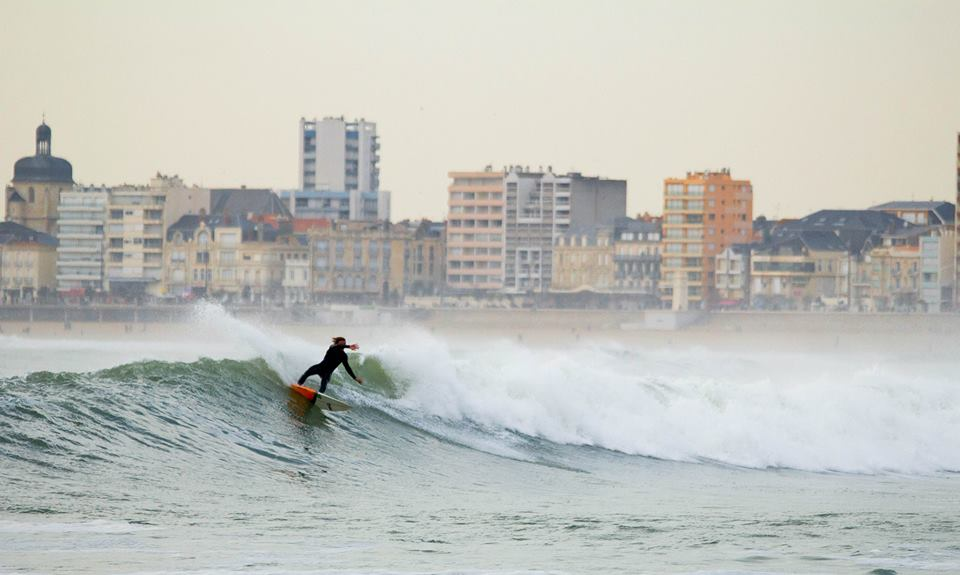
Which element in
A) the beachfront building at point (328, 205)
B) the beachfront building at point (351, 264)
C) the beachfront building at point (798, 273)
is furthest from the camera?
the beachfront building at point (328, 205)

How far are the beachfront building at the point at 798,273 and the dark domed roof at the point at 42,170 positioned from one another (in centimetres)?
7603

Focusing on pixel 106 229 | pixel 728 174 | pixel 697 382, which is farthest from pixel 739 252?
pixel 697 382

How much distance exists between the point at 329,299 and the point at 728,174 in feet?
129

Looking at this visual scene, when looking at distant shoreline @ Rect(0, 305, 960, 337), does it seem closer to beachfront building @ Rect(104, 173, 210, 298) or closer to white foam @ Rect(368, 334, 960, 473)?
beachfront building @ Rect(104, 173, 210, 298)

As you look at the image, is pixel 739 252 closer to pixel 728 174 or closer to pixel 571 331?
pixel 728 174

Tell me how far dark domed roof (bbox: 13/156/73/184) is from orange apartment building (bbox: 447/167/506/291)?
42138mm

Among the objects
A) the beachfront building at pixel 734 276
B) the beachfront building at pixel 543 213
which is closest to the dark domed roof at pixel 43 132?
the beachfront building at pixel 543 213

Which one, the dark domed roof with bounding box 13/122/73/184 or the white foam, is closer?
the white foam

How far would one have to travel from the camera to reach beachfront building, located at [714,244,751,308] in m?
157

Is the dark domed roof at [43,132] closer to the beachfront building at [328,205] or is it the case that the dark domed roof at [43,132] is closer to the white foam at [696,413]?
the beachfront building at [328,205]

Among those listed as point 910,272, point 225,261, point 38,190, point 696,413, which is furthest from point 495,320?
point 696,413

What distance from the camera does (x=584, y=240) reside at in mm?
171500

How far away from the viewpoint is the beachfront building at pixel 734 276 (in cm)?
15725

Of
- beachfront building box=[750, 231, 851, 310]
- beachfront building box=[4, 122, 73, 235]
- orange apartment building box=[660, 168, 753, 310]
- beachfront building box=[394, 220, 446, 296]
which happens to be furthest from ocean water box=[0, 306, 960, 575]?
beachfront building box=[4, 122, 73, 235]
